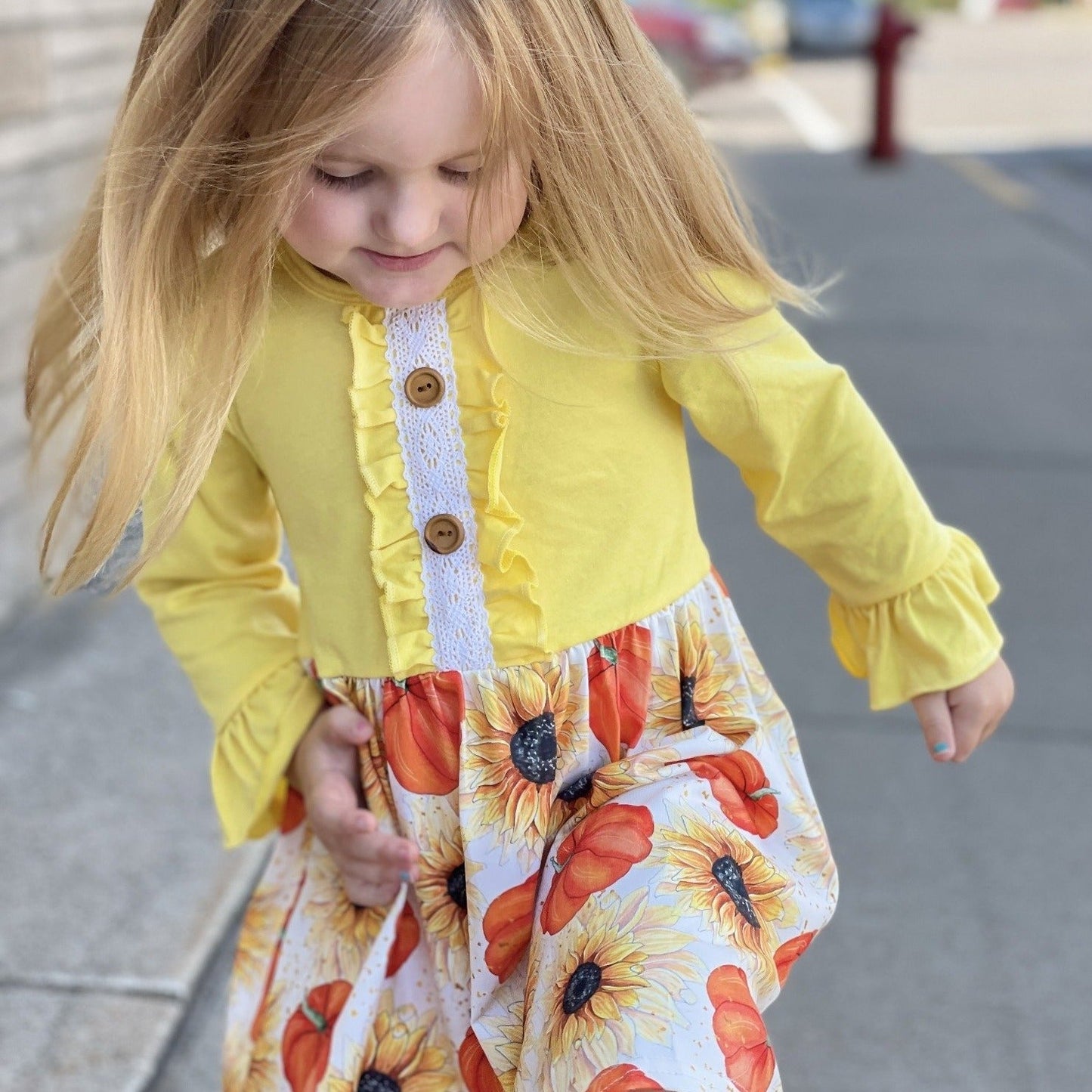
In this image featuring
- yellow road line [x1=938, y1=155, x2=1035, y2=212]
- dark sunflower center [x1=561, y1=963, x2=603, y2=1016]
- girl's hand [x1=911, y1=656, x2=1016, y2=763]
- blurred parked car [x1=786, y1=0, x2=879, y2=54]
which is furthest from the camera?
blurred parked car [x1=786, y1=0, x2=879, y2=54]

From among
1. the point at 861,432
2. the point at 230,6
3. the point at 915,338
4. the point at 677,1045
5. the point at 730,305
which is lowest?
the point at 915,338

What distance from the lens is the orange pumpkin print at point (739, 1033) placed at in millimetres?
1360

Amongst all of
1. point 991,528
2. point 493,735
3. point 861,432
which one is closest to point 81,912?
point 493,735

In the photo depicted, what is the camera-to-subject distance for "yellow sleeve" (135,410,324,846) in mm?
1787

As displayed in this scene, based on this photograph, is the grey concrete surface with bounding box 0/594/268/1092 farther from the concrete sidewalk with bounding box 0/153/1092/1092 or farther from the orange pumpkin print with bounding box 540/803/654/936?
the orange pumpkin print with bounding box 540/803/654/936

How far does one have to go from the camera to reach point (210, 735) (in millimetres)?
3240

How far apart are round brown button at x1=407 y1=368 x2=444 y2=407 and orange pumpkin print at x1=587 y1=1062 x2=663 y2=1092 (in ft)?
2.17

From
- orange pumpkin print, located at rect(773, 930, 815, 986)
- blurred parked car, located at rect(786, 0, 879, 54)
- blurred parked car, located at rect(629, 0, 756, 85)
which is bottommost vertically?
blurred parked car, located at rect(786, 0, 879, 54)

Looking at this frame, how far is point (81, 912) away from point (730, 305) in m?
1.70

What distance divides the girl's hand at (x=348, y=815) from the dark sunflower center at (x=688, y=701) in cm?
32

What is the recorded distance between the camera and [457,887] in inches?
65.4

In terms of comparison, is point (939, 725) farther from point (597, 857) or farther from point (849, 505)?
point (597, 857)

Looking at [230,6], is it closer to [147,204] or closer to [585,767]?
[147,204]

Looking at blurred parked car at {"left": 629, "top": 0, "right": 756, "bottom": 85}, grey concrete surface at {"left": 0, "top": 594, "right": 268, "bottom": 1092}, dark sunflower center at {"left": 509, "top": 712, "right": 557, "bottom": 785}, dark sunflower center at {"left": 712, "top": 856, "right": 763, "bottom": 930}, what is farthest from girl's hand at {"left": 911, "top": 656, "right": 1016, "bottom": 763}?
blurred parked car at {"left": 629, "top": 0, "right": 756, "bottom": 85}
